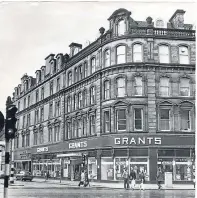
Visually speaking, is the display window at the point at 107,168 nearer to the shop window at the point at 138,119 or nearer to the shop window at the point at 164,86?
the shop window at the point at 138,119

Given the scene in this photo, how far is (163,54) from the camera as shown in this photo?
34000mm

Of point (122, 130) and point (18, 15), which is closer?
point (18, 15)

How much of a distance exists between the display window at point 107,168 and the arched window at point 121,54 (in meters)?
8.79

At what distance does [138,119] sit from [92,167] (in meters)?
6.98

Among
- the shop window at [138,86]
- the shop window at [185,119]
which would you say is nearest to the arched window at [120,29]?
the shop window at [138,86]

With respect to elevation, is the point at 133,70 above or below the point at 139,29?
below

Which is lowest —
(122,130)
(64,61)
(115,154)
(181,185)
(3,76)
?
(181,185)

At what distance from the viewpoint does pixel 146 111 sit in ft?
110

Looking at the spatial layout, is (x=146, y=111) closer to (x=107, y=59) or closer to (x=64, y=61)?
(x=107, y=59)

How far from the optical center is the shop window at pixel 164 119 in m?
33.3

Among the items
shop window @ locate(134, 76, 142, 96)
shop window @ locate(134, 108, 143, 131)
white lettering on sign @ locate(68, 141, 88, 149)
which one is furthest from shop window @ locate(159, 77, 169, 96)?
white lettering on sign @ locate(68, 141, 88, 149)

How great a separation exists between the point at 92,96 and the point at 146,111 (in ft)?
21.7

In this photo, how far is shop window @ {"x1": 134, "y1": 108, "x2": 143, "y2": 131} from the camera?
1313 inches

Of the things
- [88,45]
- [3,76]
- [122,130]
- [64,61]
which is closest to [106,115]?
[122,130]
